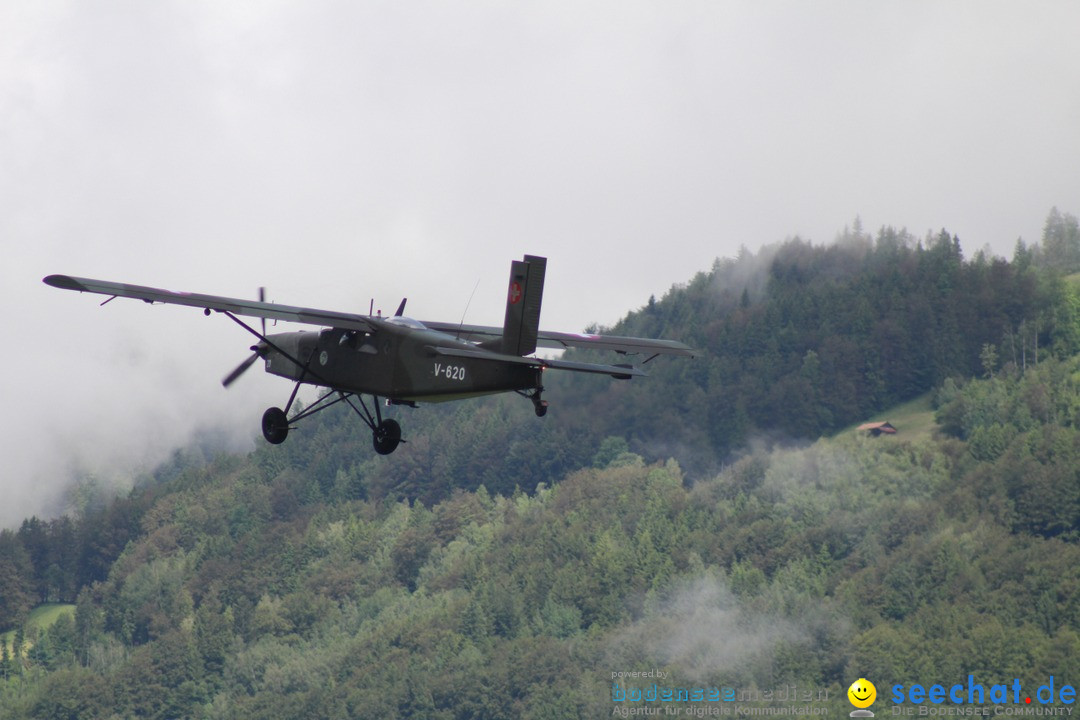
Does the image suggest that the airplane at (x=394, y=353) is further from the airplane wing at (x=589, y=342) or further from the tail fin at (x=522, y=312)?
the airplane wing at (x=589, y=342)

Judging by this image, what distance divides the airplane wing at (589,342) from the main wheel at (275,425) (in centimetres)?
481

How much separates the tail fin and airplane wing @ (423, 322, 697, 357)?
2.64 metres

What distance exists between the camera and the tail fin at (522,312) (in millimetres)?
43969

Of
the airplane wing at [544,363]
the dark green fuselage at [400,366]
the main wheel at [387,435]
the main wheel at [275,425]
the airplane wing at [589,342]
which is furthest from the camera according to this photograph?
the airplane wing at [589,342]

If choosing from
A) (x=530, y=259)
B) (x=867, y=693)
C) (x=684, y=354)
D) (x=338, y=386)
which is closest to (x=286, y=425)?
(x=338, y=386)

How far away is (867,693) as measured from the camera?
2751 inches

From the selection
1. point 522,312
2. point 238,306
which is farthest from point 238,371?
point 522,312

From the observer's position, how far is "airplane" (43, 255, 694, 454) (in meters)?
42.4

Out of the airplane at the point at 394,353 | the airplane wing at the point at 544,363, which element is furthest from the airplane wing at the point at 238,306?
the airplane wing at the point at 544,363

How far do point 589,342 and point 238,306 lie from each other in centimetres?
1066

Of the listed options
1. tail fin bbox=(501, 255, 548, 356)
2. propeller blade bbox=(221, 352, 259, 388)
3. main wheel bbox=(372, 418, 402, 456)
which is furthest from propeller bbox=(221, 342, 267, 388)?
tail fin bbox=(501, 255, 548, 356)

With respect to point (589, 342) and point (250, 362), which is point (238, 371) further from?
point (589, 342)

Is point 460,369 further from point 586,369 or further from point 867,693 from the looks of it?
point 867,693

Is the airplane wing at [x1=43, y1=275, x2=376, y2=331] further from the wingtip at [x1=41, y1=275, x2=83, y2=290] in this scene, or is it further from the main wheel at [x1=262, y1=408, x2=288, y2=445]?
the main wheel at [x1=262, y1=408, x2=288, y2=445]
